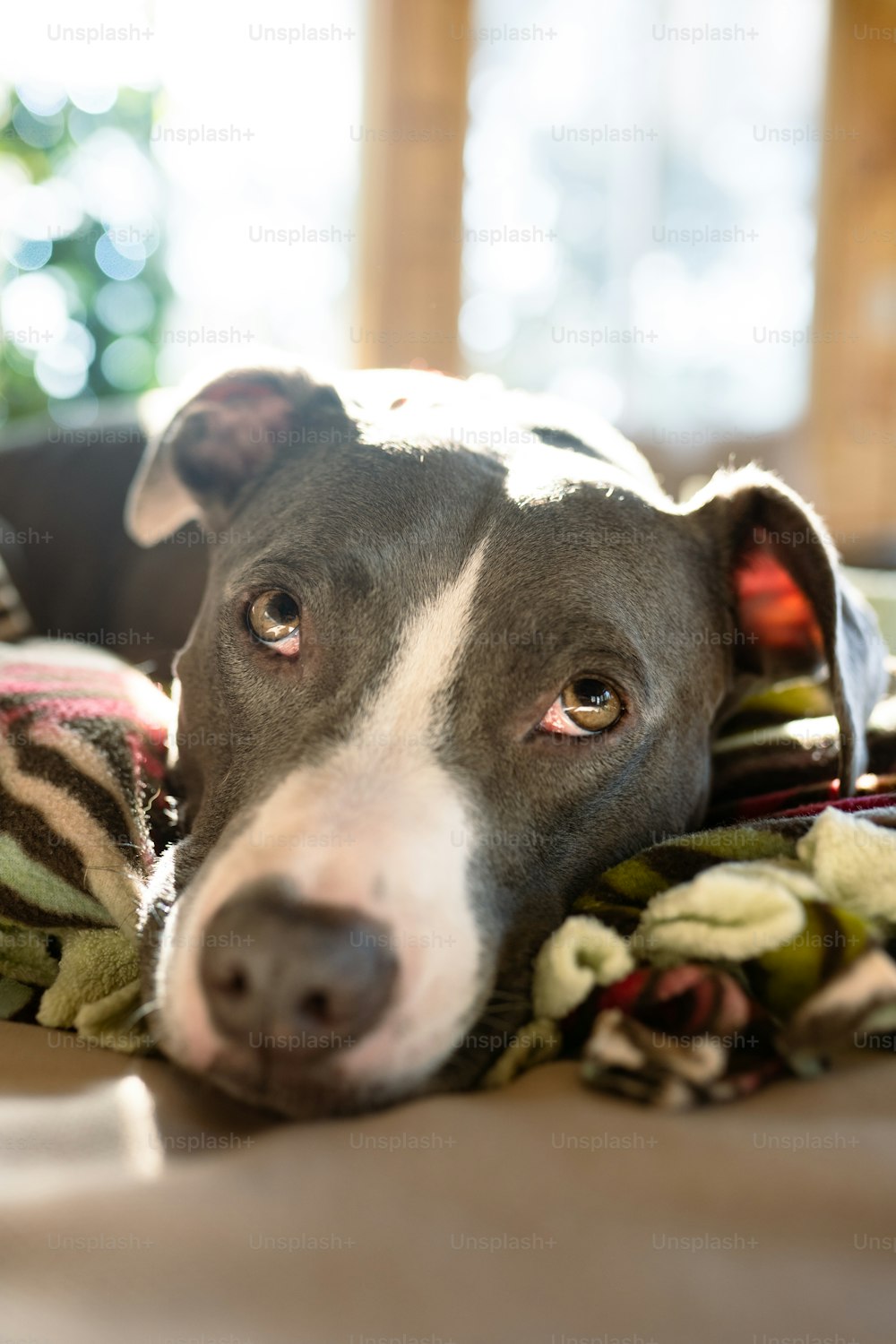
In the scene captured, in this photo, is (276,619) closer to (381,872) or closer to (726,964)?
(381,872)

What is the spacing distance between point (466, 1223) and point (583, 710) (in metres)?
0.82

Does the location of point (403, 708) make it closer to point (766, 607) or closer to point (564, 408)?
point (766, 607)

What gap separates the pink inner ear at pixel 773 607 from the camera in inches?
82.2

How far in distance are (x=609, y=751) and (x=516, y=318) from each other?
279 inches

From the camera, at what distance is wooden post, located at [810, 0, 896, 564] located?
8664mm

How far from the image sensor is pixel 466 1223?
1000mm

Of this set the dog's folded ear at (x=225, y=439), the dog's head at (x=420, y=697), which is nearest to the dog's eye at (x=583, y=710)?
the dog's head at (x=420, y=697)

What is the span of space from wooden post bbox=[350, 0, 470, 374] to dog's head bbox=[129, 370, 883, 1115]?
5.95m

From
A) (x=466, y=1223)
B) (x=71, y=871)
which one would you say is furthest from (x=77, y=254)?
(x=466, y=1223)

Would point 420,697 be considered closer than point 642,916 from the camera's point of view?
No

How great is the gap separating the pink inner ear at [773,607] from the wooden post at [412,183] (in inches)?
241

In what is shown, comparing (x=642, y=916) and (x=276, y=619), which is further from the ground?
(x=276, y=619)

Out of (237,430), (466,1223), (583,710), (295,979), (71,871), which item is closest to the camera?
(466,1223)

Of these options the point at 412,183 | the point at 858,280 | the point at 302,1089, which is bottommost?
the point at 302,1089
